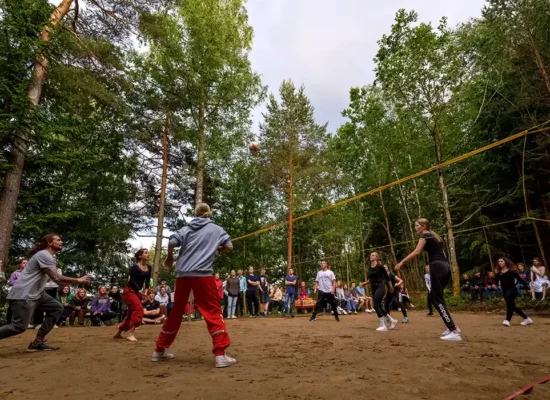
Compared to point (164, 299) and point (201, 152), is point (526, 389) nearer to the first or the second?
point (164, 299)

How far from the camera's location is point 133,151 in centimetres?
1841

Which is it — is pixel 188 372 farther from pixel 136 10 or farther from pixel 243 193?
pixel 243 193

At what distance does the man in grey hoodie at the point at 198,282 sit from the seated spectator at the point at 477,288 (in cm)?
1565

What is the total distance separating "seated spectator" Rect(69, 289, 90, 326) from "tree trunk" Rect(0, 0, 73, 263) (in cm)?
228

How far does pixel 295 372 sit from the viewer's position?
3.37 meters

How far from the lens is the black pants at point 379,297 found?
7.37 meters

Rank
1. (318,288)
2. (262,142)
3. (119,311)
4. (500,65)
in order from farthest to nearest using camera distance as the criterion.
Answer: (262,142), (500,65), (119,311), (318,288)

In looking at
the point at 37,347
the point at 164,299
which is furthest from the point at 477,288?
the point at 37,347

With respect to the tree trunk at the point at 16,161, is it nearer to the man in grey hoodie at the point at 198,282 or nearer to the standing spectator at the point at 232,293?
the standing spectator at the point at 232,293

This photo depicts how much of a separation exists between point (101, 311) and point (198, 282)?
865 cm

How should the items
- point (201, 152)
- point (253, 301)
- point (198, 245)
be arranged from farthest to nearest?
1. point (201, 152)
2. point (253, 301)
3. point (198, 245)

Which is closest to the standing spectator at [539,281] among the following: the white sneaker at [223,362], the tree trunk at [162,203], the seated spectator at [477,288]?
the seated spectator at [477,288]

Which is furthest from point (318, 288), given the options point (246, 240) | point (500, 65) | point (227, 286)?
point (246, 240)

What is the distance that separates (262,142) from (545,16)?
588 inches
